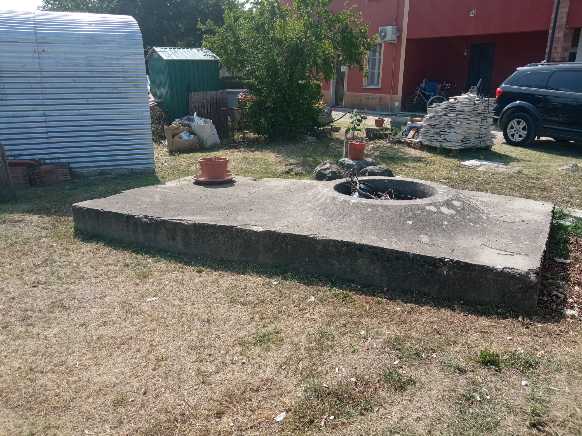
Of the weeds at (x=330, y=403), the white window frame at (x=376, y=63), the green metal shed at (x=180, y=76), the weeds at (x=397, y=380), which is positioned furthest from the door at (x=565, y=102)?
the white window frame at (x=376, y=63)

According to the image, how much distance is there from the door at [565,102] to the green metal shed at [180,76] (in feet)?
26.9

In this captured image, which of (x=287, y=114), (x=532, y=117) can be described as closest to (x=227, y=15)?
(x=287, y=114)

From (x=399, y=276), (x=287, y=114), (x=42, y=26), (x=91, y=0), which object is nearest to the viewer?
(x=399, y=276)

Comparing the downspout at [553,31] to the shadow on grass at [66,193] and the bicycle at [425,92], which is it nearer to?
the bicycle at [425,92]

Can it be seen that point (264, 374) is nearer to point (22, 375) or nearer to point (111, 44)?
point (22, 375)

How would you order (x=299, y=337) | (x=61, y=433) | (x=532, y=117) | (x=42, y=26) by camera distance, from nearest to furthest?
(x=61, y=433) < (x=299, y=337) < (x=42, y=26) < (x=532, y=117)

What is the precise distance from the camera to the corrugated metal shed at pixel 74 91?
7562 millimetres

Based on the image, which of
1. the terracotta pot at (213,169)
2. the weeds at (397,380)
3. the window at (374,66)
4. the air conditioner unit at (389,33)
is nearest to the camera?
the weeds at (397,380)

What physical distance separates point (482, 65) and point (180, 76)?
11685 mm

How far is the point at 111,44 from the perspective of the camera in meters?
8.01

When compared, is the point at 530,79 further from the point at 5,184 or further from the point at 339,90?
the point at 339,90

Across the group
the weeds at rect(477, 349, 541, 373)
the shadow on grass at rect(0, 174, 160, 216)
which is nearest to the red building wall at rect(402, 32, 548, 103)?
the shadow on grass at rect(0, 174, 160, 216)

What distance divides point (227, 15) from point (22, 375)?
36.3 ft

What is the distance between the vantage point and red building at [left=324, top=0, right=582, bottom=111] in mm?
14250
